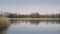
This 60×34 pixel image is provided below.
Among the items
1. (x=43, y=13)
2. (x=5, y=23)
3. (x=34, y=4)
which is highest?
(x=34, y=4)

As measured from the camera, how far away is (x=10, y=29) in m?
3.87

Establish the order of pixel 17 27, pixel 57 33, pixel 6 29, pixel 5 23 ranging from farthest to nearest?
pixel 17 27 < pixel 57 33 < pixel 6 29 < pixel 5 23

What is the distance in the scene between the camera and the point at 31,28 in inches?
172

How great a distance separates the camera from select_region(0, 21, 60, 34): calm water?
3893 mm

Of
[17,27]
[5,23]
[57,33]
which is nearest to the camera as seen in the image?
[5,23]

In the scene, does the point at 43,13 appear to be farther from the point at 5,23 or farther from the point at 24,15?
the point at 5,23

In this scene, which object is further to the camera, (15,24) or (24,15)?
(15,24)

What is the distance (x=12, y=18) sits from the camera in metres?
3.83

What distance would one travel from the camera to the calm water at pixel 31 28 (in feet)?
12.8

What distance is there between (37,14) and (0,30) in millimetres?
1151

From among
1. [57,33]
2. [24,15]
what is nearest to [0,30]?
[24,15]

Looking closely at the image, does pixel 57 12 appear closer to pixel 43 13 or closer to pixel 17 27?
pixel 43 13

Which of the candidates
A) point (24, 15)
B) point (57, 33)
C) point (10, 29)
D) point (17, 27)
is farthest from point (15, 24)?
point (57, 33)

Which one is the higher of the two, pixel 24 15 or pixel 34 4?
pixel 34 4
